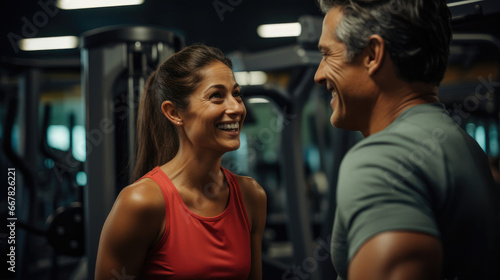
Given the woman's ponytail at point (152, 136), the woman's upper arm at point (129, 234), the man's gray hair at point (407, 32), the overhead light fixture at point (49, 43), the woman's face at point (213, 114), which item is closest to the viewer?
the man's gray hair at point (407, 32)

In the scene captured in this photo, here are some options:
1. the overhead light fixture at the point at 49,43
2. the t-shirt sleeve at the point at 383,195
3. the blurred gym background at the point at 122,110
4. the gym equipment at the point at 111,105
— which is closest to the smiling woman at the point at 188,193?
the blurred gym background at the point at 122,110

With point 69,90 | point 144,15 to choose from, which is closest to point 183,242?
point 144,15

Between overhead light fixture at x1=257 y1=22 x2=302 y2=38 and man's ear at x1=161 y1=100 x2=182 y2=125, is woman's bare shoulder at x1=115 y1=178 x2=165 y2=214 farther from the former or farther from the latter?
overhead light fixture at x1=257 y1=22 x2=302 y2=38

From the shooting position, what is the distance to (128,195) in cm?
112

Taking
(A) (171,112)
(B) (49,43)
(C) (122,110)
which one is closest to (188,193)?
(A) (171,112)

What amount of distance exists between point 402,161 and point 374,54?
9.0 inches

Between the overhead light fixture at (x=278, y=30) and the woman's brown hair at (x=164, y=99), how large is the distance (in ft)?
18.2

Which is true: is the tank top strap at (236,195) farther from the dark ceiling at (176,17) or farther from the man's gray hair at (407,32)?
the dark ceiling at (176,17)

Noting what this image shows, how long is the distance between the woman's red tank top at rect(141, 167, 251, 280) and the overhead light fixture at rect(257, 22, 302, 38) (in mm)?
5768

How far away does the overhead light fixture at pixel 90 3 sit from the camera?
5469 mm

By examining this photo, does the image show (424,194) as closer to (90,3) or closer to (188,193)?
(188,193)

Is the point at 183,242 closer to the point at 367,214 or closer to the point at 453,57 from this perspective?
the point at 367,214

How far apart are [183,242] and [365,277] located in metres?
0.66

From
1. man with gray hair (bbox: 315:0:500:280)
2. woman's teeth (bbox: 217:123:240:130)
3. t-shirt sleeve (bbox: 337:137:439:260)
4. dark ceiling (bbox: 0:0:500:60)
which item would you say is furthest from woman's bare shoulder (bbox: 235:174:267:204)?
dark ceiling (bbox: 0:0:500:60)
